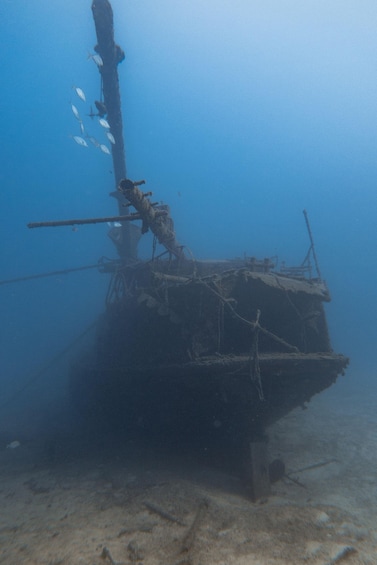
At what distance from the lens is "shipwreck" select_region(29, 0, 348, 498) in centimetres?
645

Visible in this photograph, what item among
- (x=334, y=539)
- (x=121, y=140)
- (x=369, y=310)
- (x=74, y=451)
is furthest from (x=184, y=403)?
(x=369, y=310)

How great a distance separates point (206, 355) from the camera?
7.19 meters

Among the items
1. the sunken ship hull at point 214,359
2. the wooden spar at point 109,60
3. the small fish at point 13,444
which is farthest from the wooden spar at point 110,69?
the small fish at point 13,444

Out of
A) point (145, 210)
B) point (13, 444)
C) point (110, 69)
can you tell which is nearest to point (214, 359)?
point (145, 210)

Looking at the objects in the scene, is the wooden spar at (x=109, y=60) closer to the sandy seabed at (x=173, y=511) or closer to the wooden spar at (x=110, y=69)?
the wooden spar at (x=110, y=69)

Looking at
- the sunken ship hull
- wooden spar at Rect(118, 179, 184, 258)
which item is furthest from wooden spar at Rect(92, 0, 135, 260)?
the sunken ship hull

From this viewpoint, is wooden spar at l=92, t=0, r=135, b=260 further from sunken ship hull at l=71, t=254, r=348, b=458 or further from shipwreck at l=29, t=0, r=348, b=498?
sunken ship hull at l=71, t=254, r=348, b=458

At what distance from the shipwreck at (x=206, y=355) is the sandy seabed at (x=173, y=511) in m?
0.80

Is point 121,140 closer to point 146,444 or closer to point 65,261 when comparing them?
point 146,444

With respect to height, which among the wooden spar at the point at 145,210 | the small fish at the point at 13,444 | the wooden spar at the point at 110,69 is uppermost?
the wooden spar at the point at 110,69

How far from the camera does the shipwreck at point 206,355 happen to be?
6445 millimetres

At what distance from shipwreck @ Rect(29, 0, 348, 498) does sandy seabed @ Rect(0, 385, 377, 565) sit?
805 mm

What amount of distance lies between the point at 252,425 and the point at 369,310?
10556 centimetres

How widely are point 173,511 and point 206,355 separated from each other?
2.96m
